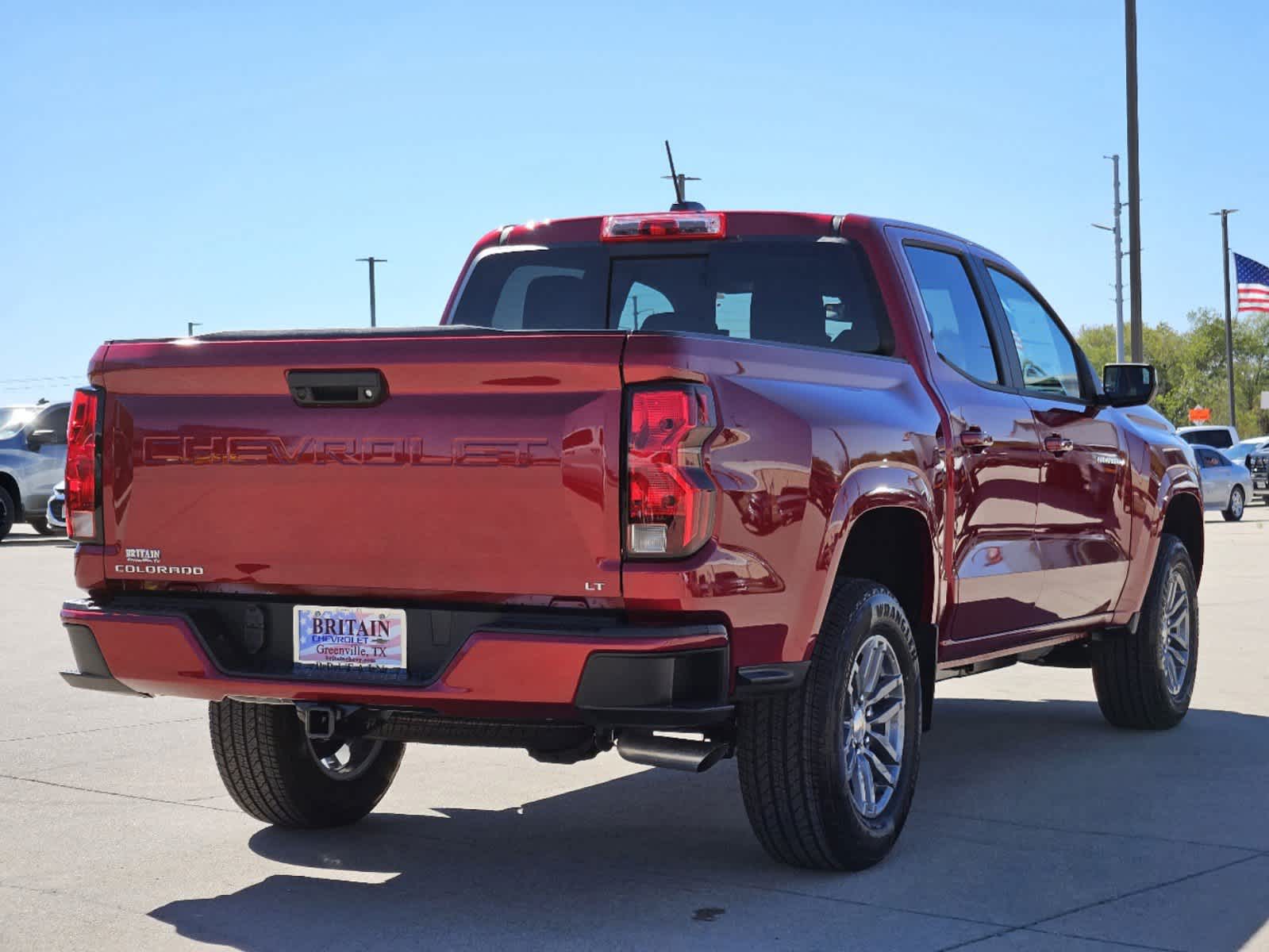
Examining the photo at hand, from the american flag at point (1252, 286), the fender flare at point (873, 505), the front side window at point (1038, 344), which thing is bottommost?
the fender flare at point (873, 505)

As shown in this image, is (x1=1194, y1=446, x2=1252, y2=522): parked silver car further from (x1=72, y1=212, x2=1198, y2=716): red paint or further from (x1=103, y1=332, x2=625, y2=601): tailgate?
(x1=103, y1=332, x2=625, y2=601): tailgate

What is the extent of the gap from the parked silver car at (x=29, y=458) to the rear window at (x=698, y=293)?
18.8 m

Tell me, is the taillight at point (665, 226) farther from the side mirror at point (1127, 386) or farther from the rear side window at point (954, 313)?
the side mirror at point (1127, 386)

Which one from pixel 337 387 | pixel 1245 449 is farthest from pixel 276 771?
pixel 1245 449

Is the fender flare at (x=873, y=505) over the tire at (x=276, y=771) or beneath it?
over

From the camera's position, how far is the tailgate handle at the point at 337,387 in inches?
186

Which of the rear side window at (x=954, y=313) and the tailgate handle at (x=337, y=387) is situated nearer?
the tailgate handle at (x=337, y=387)

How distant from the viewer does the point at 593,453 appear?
4465 mm

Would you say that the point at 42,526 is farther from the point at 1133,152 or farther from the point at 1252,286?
the point at 1252,286

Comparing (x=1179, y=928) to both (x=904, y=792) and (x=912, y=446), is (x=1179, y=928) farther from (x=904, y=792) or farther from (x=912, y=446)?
(x=912, y=446)

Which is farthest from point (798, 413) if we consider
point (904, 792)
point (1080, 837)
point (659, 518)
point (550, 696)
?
point (1080, 837)

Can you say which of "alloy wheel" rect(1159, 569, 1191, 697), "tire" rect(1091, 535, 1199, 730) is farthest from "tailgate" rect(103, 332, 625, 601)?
"alloy wheel" rect(1159, 569, 1191, 697)

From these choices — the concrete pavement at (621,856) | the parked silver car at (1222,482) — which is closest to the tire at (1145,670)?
the concrete pavement at (621,856)

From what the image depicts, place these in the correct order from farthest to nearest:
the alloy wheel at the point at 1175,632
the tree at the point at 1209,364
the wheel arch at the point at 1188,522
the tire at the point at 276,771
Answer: the tree at the point at 1209,364, the wheel arch at the point at 1188,522, the alloy wheel at the point at 1175,632, the tire at the point at 276,771
